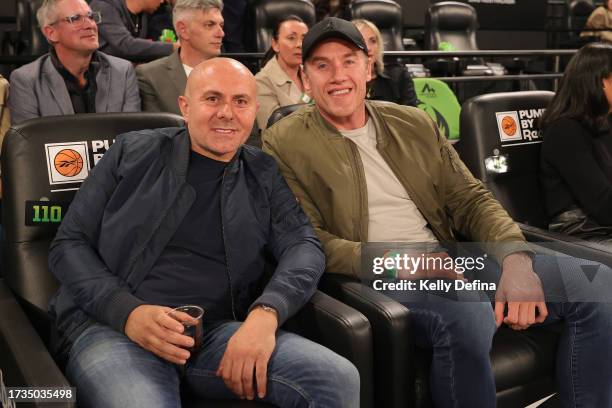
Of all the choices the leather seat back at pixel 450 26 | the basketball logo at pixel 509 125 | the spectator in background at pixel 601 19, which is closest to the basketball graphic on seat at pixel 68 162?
the basketball logo at pixel 509 125

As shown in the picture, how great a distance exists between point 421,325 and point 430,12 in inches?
221

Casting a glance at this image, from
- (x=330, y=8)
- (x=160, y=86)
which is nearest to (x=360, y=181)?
(x=160, y=86)

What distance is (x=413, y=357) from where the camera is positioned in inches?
65.9

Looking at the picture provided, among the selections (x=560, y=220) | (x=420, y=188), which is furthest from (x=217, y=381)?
(x=560, y=220)

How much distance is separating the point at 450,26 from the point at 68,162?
562 cm

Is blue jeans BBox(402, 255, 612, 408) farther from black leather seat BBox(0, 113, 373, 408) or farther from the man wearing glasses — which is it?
the man wearing glasses

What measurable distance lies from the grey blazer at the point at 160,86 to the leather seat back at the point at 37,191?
42.6 inches

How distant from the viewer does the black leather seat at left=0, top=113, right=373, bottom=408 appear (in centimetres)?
162

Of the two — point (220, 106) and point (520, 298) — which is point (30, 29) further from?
point (520, 298)

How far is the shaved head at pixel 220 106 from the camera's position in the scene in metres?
1.78

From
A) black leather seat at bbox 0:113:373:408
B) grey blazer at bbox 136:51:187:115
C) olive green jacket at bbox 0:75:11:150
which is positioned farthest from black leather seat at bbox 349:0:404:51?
black leather seat at bbox 0:113:373:408

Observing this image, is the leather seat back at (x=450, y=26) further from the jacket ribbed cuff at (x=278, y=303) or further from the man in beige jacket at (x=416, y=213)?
the jacket ribbed cuff at (x=278, y=303)

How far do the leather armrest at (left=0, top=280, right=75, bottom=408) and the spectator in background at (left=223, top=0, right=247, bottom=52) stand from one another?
3.94m

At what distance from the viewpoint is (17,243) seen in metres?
1.85
